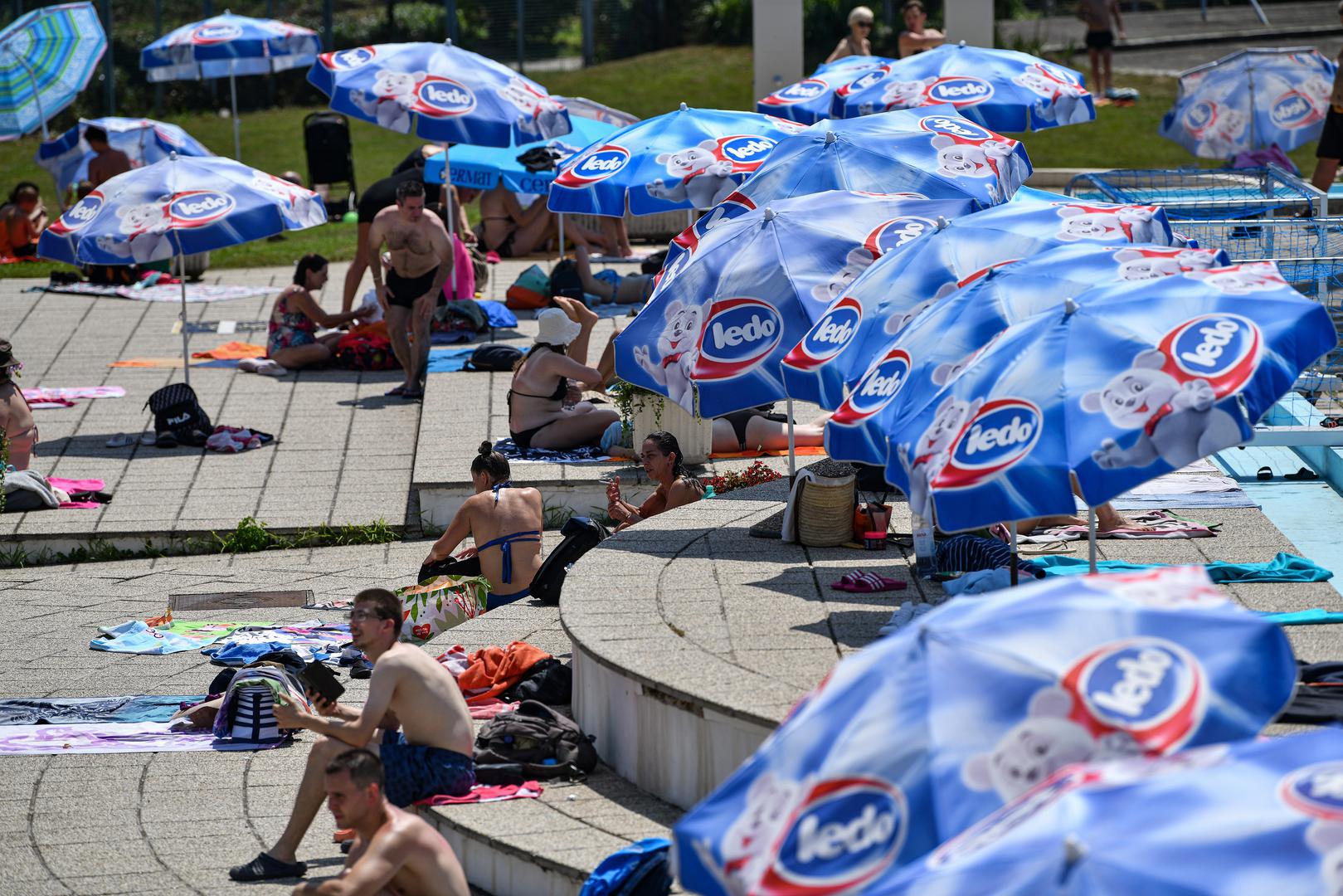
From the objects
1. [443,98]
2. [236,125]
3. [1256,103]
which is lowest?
[236,125]

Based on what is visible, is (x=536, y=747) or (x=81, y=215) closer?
(x=536, y=747)

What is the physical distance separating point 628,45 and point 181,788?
30033mm

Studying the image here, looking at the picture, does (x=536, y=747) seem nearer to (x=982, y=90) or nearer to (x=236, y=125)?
(x=982, y=90)

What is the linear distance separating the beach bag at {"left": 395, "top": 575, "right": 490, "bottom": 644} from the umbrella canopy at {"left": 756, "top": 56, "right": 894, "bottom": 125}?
8.86m

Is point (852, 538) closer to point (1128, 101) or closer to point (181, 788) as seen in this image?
point (181, 788)

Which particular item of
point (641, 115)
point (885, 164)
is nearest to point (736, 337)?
point (885, 164)

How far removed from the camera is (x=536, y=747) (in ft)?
26.4

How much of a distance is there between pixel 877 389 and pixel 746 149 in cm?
694

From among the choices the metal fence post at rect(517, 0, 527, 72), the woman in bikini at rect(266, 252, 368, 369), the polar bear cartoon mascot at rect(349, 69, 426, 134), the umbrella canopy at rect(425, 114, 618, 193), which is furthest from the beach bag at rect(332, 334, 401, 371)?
the metal fence post at rect(517, 0, 527, 72)

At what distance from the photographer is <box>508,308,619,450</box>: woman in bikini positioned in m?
13.1

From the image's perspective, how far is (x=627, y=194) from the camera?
45.9 ft

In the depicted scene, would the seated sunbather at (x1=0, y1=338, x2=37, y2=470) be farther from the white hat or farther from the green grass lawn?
the green grass lawn

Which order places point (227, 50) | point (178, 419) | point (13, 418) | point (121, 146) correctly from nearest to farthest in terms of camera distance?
point (13, 418) → point (178, 419) → point (121, 146) → point (227, 50)

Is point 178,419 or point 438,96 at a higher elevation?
point 438,96
